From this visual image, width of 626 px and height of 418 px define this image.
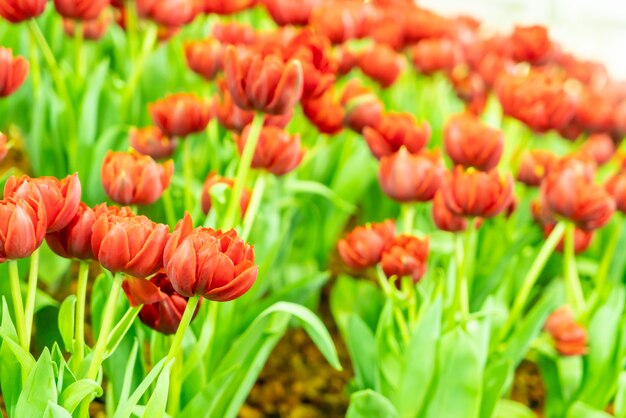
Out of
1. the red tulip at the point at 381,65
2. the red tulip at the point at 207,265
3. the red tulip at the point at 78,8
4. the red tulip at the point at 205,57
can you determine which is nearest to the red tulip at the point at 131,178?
the red tulip at the point at 207,265

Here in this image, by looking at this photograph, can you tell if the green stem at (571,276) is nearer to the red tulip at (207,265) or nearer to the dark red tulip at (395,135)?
the dark red tulip at (395,135)

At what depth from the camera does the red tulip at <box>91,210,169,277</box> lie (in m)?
0.61

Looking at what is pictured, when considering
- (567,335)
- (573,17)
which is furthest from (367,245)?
(573,17)

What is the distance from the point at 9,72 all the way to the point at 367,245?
411 millimetres

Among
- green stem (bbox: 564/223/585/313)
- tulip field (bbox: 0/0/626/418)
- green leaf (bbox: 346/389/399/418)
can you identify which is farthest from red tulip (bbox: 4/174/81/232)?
green stem (bbox: 564/223/585/313)

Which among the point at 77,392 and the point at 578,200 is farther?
the point at 578,200

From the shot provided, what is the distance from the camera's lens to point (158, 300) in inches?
25.9

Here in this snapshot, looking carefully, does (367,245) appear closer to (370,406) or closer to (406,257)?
(406,257)

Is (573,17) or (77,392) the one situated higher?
(77,392)

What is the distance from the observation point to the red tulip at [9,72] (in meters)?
0.86

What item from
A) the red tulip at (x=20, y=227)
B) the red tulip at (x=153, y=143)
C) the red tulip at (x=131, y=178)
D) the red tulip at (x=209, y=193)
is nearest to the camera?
the red tulip at (x=20, y=227)

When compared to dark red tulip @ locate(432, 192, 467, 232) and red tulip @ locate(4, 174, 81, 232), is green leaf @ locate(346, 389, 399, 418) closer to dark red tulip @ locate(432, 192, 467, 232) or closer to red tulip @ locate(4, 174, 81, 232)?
dark red tulip @ locate(432, 192, 467, 232)

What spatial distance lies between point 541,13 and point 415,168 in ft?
12.5

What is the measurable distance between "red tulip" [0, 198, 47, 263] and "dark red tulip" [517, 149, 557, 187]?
76 cm
